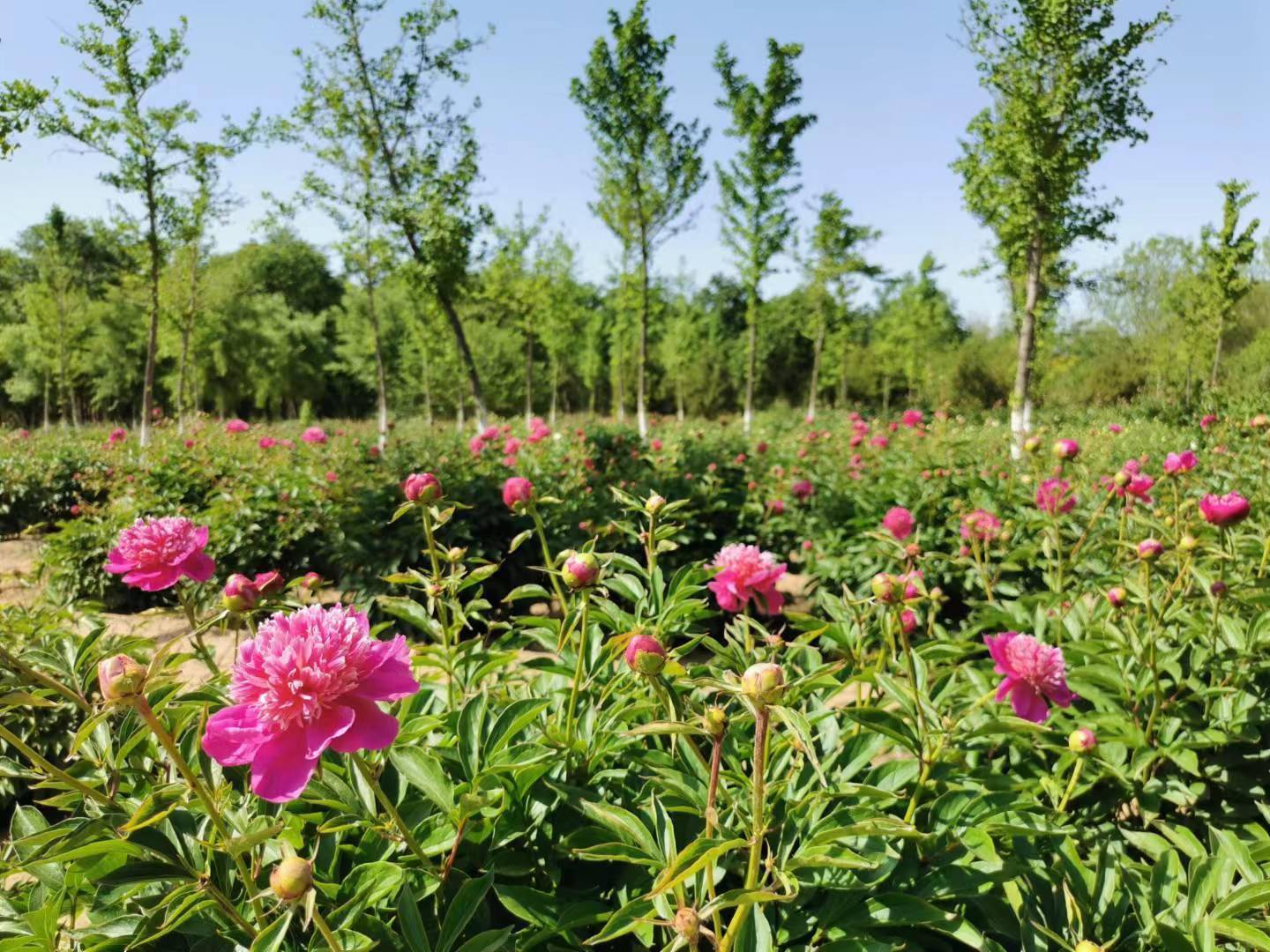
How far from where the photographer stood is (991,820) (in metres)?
1.14

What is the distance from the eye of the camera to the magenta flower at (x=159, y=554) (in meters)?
1.19

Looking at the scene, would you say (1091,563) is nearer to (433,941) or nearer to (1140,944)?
(1140,944)

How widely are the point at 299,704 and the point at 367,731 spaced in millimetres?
81

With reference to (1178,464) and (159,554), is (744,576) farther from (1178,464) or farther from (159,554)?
(1178,464)

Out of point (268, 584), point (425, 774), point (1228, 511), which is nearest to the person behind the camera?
point (425, 774)

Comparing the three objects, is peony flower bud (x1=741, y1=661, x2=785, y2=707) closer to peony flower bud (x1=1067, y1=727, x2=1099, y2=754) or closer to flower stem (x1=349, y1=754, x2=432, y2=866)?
flower stem (x1=349, y1=754, x2=432, y2=866)

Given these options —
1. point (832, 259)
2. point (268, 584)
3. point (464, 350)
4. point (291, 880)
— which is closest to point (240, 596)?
point (268, 584)

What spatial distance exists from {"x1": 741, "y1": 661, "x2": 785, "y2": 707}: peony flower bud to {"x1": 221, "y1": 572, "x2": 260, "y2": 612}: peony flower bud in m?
0.83

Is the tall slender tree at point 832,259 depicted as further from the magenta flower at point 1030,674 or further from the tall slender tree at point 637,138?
the magenta flower at point 1030,674

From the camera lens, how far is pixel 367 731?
801 mm

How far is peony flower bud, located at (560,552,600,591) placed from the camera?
114cm

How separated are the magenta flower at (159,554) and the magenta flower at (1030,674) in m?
1.47

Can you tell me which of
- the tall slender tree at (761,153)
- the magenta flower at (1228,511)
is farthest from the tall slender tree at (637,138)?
the magenta flower at (1228,511)

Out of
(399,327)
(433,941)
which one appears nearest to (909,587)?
(433,941)
